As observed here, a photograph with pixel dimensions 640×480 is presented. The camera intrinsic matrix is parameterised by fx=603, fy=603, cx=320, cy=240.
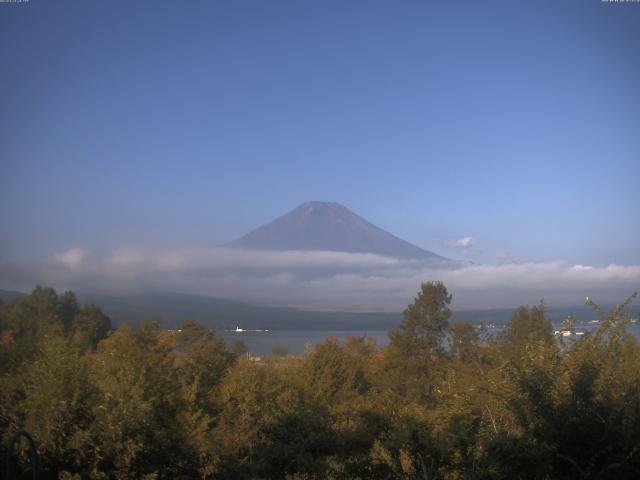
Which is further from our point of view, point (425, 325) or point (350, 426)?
point (425, 325)

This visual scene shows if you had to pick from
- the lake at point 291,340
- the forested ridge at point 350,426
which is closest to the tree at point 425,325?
the lake at point 291,340

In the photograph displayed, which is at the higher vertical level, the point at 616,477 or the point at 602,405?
the point at 602,405

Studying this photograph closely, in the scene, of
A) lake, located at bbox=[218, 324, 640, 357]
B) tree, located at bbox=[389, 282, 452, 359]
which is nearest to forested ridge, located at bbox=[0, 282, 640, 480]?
lake, located at bbox=[218, 324, 640, 357]

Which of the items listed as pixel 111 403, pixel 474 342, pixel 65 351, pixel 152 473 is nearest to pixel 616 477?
pixel 152 473

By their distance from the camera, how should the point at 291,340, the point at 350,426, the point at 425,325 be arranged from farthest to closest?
the point at 291,340 → the point at 425,325 → the point at 350,426

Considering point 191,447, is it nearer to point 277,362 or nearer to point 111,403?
point 111,403

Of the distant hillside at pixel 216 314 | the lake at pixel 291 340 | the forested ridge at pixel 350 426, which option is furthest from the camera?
the distant hillside at pixel 216 314

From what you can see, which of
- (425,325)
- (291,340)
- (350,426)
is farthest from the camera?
(291,340)

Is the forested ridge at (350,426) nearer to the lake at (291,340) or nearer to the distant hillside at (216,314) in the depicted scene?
the lake at (291,340)

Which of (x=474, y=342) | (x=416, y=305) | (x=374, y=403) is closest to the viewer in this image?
(x=374, y=403)

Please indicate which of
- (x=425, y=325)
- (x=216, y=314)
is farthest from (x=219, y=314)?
(x=425, y=325)

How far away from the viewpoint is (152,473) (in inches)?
406

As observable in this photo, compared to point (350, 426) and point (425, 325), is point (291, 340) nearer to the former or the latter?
point (425, 325)

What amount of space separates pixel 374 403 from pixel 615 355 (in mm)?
5761
